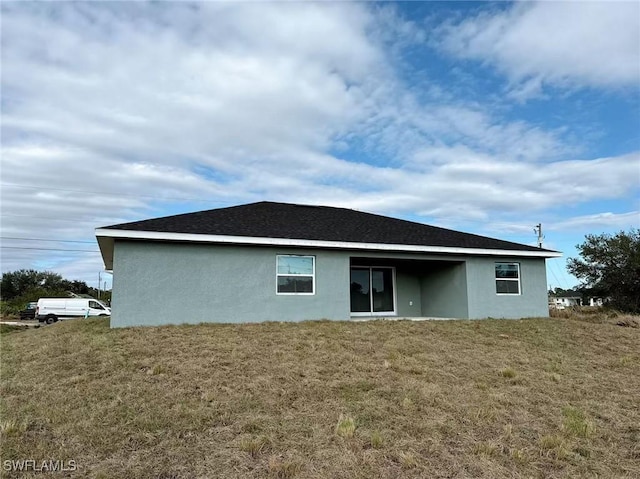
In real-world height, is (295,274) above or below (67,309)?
above

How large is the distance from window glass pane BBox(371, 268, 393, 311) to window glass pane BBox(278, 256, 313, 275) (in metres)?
3.53

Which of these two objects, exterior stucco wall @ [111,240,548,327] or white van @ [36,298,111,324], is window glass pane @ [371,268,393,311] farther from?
white van @ [36,298,111,324]

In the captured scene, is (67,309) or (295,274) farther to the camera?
(67,309)

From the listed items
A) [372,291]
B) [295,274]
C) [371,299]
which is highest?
[295,274]

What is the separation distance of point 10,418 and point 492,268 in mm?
14067

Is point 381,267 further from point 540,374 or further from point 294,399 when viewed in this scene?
point 294,399

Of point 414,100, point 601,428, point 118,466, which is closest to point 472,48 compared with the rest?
point 414,100

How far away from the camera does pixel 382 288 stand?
640 inches

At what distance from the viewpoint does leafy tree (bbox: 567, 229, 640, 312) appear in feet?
82.1

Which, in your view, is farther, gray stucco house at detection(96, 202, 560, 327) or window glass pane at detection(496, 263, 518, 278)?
window glass pane at detection(496, 263, 518, 278)

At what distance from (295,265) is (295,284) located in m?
0.57

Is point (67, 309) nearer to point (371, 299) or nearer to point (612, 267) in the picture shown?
point (371, 299)

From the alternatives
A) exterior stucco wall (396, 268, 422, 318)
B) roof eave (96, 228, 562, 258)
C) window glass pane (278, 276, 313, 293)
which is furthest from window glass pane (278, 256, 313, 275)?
exterior stucco wall (396, 268, 422, 318)

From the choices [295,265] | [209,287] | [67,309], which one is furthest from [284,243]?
[67,309]
